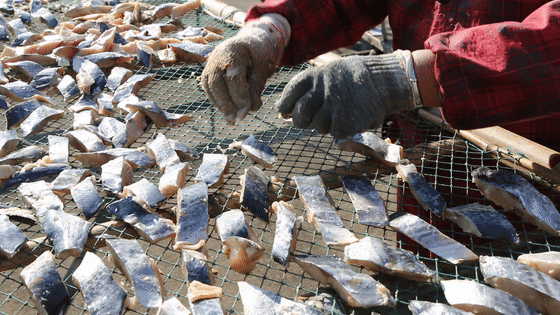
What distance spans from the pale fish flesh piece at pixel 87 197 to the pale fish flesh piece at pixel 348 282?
2.26 feet

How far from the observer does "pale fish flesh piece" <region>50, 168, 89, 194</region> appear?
161cm

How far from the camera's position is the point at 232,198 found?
1535mm

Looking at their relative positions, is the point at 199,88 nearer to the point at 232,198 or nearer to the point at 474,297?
the point at 232,198

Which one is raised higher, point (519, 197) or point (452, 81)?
point (452, 81)

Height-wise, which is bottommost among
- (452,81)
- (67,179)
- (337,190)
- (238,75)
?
(337,190)

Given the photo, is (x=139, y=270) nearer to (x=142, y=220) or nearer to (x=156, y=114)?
(x=142, y=220)

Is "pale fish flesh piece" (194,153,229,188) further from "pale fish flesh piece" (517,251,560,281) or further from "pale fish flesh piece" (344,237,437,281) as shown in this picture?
"pale fish flesh piece" (517,251,560,281)

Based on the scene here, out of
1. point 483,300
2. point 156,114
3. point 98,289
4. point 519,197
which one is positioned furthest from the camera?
point 156,114

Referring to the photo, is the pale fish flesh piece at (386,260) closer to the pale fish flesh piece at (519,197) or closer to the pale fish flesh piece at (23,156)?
the pale fish flesh piece at (519,197)

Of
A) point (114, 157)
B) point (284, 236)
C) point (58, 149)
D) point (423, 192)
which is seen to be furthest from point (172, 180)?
point (423, 192)

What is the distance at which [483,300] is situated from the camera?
3.51ft

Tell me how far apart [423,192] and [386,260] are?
36 cm

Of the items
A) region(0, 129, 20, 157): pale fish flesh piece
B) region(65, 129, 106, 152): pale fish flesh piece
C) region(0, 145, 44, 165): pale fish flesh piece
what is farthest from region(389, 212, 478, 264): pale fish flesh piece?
region(0, 129, 20, 157): pale fish flesh piece

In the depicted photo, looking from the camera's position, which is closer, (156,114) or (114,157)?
(114,157)
